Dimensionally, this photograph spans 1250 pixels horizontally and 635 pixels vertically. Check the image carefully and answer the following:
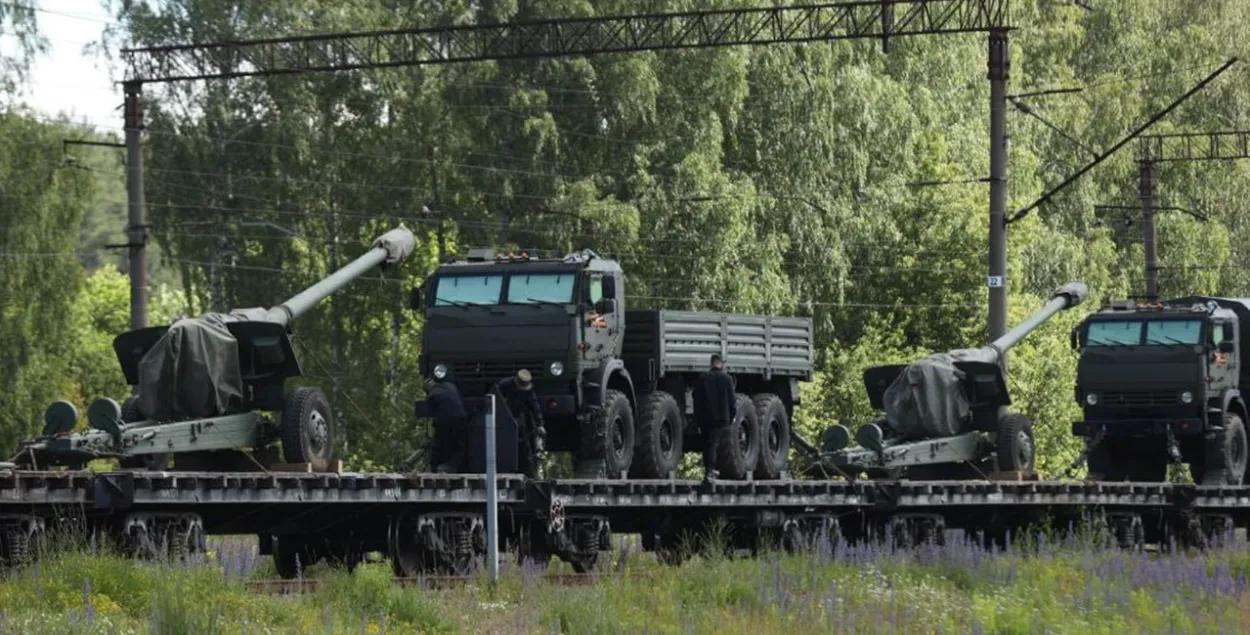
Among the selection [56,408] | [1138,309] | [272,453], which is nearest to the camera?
[56,408]

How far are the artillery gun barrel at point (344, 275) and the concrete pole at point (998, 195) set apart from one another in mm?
9078

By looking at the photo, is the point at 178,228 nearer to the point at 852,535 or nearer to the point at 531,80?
the point at 531,80

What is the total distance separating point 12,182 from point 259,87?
5831 mm

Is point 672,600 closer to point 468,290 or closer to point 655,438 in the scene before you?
point 655,438

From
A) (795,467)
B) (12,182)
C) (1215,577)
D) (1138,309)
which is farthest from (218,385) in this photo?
(12,182)

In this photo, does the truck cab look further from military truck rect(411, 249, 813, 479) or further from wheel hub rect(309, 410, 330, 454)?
wheel hub rect(309, 410, 330, 454)

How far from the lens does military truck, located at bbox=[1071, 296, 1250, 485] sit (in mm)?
31766

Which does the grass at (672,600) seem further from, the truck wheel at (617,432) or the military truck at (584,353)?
the military truck at (584,353)

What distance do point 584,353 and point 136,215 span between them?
→ 1357 centimetres

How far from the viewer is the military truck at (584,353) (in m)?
23.8

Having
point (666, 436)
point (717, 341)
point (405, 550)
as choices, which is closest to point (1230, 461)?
point (717, 341)

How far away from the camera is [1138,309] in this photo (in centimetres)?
3250

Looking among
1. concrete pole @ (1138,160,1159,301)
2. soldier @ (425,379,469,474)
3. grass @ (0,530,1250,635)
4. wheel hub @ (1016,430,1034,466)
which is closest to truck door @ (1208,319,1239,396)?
wheel hub @ (1016,430,1034,466)

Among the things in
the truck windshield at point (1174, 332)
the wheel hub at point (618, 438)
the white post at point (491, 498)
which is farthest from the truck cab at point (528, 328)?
the truck windshield at point (1174, 332)
